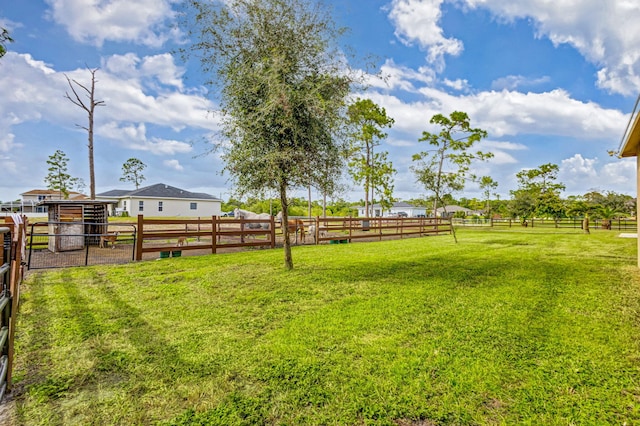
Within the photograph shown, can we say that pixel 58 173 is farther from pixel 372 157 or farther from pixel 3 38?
pixel 3 38

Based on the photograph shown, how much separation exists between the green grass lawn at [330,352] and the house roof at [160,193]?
29.0 meters

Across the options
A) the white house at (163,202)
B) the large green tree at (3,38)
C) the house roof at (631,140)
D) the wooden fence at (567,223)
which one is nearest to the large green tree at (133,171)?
the white house at (163,202)

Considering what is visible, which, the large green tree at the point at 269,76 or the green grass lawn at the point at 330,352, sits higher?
→ the large green tree at the point at 269,76

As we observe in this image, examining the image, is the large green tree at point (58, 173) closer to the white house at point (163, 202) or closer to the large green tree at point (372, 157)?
the white house at point (163, 202)

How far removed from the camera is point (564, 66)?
47.4 ft

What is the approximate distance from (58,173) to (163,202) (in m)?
10.6

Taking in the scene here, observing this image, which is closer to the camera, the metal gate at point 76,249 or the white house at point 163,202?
the metal gate at point 76,249

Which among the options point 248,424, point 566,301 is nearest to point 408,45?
point 566,301

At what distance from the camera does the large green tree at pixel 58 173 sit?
30.6 metres

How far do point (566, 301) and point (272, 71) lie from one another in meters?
6.30

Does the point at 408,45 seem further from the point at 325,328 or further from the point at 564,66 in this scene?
the point at 325,328

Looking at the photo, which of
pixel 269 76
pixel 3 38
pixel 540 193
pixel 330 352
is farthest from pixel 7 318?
pixel 540 193

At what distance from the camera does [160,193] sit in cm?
3259

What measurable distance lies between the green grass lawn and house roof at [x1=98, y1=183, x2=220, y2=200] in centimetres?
2899
